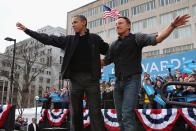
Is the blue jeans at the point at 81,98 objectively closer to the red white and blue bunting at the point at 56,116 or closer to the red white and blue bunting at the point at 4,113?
the red white and blue bunting at the point at 4,113

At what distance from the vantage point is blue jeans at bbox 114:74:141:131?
3924 millimetres

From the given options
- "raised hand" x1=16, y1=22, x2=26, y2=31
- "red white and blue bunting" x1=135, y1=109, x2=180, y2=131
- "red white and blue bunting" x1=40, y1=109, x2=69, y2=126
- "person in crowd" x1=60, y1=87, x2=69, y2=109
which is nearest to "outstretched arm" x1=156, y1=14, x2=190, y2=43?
"raised hand" x1=16, y1=22, x2=26, y2=31

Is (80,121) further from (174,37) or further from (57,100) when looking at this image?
(174,37)

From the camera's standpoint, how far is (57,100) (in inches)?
506

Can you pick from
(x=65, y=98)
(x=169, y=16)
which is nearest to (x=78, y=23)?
(x=65, y=98)

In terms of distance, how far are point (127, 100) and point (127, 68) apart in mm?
458

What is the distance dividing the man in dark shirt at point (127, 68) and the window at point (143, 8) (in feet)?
154

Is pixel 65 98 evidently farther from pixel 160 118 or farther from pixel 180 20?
pixel 180 20

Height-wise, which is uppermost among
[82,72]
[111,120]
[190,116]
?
[82,72]

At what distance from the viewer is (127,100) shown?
398cm

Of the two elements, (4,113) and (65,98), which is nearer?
(4,113)

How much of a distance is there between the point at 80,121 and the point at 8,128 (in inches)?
107

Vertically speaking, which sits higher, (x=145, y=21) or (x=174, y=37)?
(x=145, y=21)

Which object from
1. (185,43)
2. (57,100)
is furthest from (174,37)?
(57,100)
